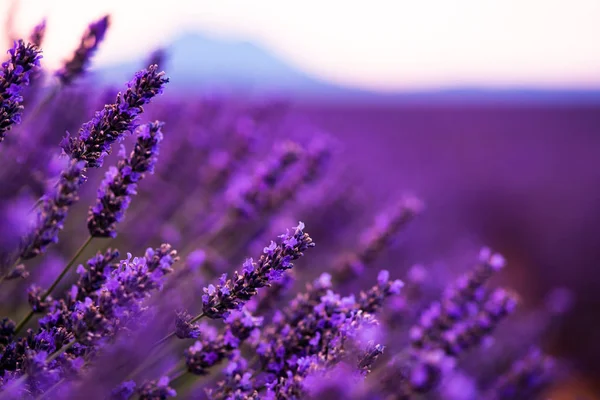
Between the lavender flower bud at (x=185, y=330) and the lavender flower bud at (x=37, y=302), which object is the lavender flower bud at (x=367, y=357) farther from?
the lavender flower bud at (x=37, y=302)

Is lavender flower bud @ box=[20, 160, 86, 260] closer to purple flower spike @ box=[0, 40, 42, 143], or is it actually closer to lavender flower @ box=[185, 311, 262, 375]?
purple flower spike @ box=[0, 40, 42, 143]

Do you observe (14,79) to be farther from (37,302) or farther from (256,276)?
(256,276)

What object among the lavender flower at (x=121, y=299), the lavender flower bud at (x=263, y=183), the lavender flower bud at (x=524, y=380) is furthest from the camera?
the lavender flower bud at (x=263, y=183)

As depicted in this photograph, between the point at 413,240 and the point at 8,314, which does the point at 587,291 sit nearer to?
the point at 413,240

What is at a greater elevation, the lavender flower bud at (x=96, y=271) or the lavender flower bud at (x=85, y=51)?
the lavender flower bud at (x=85, y=51)

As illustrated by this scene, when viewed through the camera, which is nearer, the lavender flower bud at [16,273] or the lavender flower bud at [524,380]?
the lavender flower bud at [16,273]

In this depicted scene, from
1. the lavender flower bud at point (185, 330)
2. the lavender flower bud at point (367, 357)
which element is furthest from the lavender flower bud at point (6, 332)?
the lavender flower bud at point (367, 357)
